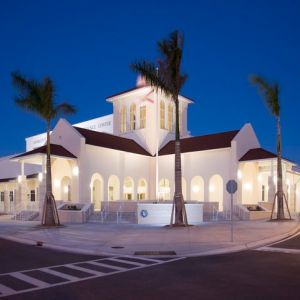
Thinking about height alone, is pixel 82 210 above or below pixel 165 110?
below

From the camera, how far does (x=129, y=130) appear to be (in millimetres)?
50344

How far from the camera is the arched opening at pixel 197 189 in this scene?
44000mm

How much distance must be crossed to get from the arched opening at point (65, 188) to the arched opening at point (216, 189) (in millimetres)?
14871

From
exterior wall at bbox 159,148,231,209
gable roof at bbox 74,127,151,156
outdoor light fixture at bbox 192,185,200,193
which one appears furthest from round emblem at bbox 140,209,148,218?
outdoor light fixture at bbox 192,185,200,193

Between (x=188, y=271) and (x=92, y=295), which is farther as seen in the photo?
(x=188, y=271)

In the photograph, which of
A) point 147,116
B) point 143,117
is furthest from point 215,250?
point 143,117

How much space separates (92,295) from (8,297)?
1648 millimetres

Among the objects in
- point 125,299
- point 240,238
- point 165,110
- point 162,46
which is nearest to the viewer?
point 125,299

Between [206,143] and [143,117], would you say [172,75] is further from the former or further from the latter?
[143,117]

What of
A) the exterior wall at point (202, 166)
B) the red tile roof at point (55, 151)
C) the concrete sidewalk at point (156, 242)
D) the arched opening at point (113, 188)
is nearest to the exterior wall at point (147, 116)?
the exterior wall at point (202, 166)

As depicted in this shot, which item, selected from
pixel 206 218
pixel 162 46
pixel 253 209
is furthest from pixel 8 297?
pixel 253 209

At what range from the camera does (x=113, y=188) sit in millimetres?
43719

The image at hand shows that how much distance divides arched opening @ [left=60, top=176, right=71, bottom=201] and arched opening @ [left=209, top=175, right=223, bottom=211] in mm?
14871

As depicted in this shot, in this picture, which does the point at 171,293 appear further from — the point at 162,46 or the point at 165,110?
the point at 165,110
